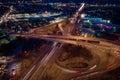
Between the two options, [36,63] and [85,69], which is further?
[36,63]

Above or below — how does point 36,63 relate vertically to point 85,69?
above

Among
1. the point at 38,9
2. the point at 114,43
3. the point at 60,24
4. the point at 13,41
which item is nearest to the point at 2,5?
the point at 38,9

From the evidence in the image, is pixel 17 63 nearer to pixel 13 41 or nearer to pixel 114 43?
pixel 13 41

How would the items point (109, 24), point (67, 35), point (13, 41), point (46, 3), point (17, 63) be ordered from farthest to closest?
point (46, 3) < point (109, 24) < point (67, 35) < point (13, 41) < point (17, 63)

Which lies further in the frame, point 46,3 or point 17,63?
point 46,3

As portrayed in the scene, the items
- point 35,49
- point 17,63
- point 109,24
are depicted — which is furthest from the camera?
point 109,24

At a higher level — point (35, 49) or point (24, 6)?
point (24, 6)

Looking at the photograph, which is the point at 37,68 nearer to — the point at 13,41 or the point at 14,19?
the point at 13,41

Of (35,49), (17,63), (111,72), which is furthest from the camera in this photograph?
(35,49)

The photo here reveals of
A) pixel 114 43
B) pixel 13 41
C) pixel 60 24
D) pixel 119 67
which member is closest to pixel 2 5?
pixel 60 24
